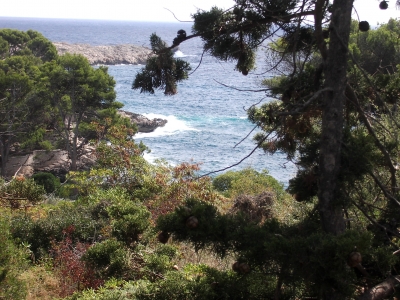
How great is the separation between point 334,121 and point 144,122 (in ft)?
113

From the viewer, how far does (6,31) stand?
40031mm

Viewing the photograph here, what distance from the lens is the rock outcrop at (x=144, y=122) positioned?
120ft

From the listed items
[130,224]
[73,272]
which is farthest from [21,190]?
[130,224]

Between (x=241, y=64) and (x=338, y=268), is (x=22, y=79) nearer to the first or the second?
(x=241, y=64)

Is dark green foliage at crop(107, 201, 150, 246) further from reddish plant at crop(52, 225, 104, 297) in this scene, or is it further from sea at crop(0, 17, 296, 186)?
sea at crop(0, 17, 296, 186)

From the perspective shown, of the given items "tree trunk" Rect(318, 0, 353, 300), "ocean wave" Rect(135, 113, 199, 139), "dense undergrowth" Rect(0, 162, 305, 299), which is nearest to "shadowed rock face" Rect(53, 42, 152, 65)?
"ocean wave" Rect(135, 113, 199, 139)

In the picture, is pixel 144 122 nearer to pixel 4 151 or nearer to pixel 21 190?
pixel 4 151

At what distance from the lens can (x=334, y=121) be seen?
11.0 ft

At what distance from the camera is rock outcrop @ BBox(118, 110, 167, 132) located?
1446 inches

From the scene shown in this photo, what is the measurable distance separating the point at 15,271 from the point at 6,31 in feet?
132

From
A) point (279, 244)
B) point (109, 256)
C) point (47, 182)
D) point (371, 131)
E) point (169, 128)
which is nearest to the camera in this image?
point (279, 244)

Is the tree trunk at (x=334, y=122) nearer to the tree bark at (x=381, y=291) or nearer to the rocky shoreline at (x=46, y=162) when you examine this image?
the tree bark at (x=381, y=291)

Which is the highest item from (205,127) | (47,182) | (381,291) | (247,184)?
(381,291)

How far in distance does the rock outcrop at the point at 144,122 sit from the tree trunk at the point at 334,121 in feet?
109
